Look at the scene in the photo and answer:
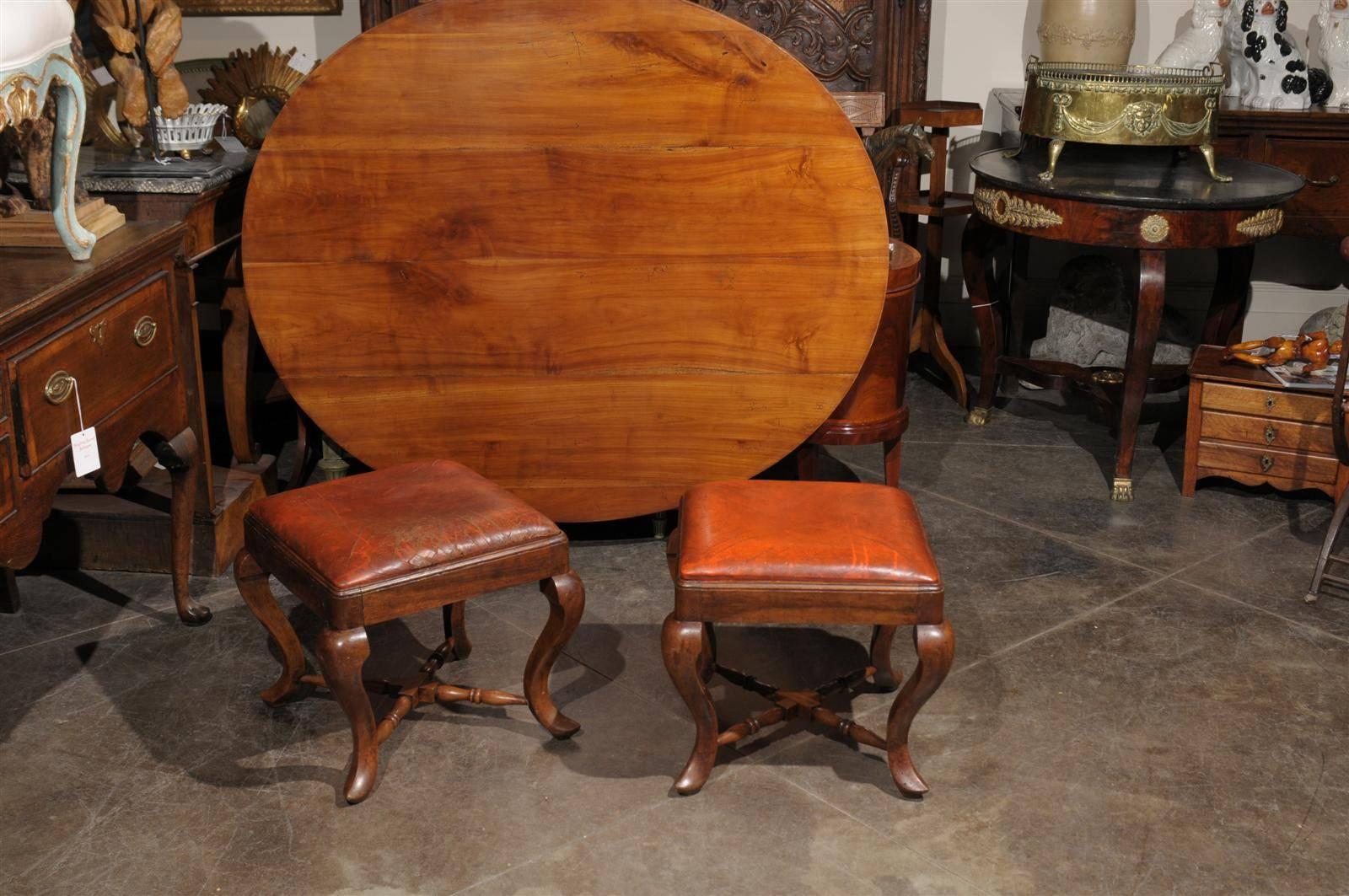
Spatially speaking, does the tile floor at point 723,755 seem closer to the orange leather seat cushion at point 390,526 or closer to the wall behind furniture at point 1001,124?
the orange leather seat cushion at point 390,526

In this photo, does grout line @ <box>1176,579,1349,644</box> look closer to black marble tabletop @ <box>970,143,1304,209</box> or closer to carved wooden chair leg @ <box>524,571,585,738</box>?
black marble tabletop @ <box>970,143,1304,209</box>


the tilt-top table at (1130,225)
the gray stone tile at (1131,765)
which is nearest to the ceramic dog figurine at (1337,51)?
the tilt-top table at (1130,225)

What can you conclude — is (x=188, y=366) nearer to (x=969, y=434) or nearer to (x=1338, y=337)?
(x=969, y=434)

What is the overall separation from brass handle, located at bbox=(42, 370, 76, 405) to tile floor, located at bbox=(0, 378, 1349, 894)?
69 centimetres

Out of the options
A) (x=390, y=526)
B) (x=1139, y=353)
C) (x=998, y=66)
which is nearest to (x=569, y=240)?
(x=390, y=526)

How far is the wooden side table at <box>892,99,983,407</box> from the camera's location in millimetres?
4578

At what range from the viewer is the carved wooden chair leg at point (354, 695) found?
8.05ft

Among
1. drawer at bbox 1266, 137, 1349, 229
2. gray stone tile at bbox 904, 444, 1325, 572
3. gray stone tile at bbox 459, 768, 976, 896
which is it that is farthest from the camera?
drawer at bbox 1266, 137, 1349, 229

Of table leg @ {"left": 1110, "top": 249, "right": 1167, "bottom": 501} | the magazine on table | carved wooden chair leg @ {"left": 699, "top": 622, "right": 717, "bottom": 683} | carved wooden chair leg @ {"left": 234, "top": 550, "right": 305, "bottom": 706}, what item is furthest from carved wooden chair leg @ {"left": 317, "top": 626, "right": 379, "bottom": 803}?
the magazine on table

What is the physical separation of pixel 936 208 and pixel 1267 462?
134 cm

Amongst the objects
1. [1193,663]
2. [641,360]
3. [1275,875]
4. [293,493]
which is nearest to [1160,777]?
[1275,875]

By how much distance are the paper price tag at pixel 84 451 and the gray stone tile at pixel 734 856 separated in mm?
1108

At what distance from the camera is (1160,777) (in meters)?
2.67

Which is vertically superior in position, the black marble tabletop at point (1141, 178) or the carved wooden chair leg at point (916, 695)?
the black marble tabletop at point (1141, 178)
